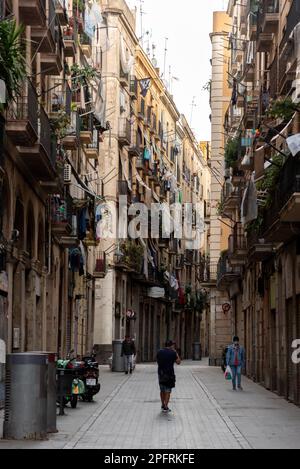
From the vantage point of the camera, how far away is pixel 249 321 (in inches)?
1708

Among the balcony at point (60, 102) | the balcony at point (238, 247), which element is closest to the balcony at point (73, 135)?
the balcony at point (60, 102)

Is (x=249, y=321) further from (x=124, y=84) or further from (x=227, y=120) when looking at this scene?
(x=124, y=84)

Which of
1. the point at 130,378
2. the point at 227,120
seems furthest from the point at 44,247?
the point at 227,120

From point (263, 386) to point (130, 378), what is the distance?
18.1 feet

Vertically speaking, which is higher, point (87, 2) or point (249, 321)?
point (87, 2)

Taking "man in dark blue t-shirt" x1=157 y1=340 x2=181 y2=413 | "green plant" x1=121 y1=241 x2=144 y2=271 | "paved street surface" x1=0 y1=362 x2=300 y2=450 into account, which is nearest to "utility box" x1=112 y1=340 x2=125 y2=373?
"paved street surface" x1=0 y1=362 x2=300 y2=450

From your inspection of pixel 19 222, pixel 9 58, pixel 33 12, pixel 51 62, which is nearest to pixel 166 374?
pixel 19 222

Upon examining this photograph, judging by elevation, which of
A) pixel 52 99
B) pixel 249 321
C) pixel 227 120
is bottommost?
pixel 249 321

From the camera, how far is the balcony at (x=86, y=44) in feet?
139

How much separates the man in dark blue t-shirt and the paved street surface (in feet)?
1.13

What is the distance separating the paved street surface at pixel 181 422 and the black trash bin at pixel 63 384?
0.39m

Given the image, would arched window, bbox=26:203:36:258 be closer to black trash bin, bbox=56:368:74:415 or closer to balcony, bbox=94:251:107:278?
black trash bin, bbox=56:368:74:415

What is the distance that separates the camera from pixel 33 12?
85.9ft

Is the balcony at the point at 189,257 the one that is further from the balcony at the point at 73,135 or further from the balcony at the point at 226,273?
the balcony at the point at 73,135
